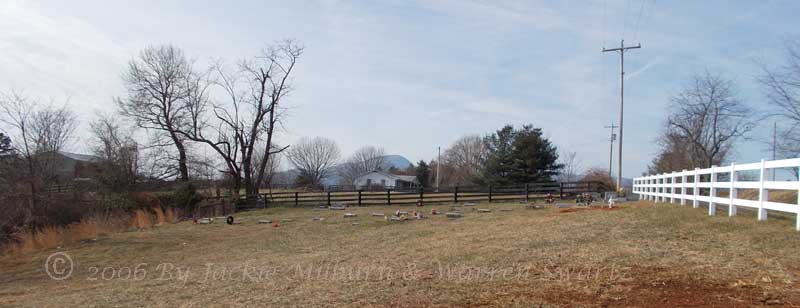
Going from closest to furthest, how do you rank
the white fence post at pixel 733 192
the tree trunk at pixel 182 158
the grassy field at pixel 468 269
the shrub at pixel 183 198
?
the grassy field at pixel 468 269, the white fence post at pixel 733 192, the shrub at pixel 183 198, the tree trunk at pixel 182 158

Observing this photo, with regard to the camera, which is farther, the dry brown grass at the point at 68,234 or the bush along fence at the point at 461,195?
the bush along fence at the point at 461,195

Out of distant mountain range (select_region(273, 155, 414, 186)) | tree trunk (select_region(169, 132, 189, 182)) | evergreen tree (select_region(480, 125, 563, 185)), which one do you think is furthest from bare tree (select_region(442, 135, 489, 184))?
tree trunk (select_region(169, 132, 189, 182))

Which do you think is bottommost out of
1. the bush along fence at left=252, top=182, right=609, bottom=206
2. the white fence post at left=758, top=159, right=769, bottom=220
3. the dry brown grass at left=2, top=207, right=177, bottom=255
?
the dry brown grass at left=2, top=207, right=177, bottom=255

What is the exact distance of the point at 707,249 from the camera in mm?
7117

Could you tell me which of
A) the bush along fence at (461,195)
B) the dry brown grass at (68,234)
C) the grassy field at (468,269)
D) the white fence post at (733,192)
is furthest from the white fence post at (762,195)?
the bush along fence at (461,195)

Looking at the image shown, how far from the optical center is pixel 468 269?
24.2ft

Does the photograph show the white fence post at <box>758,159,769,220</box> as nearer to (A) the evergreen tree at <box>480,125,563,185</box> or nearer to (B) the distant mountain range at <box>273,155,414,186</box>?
(A) the evergreen tree at <box>480,125,563,185</box>

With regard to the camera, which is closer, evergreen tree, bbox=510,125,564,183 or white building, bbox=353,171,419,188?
evergreen tree, bbox=510,125,564,183

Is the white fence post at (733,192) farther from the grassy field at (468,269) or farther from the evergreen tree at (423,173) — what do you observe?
the evergreen tree at (423,173)

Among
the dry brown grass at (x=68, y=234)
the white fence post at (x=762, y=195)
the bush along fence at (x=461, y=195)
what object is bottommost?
the dry brown grass at (x=68, y=234)

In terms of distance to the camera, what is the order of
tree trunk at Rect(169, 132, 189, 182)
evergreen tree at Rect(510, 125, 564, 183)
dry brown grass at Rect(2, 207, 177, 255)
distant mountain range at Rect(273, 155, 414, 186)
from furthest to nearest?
distant mountain range at Rect(273, 155, 414, 186) → evergreen tree at Rect(510, 125, 564, 183) → tree trunk at Rect(169, 132, 189, 182) → dry brown grass at Rect(2, 207, 177, 255)

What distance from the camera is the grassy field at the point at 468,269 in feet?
18.1

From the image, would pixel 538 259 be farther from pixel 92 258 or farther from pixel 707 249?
pixel 92 258

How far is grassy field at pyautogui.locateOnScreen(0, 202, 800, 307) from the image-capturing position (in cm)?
553
